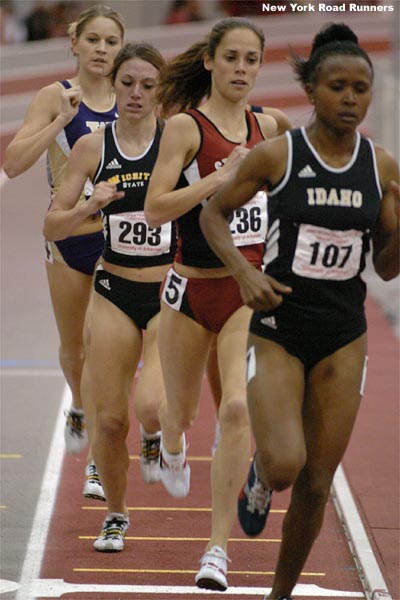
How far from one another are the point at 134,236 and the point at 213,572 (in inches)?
64.2

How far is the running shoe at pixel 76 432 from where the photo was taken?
24.5ft

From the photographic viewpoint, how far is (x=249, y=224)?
5.82m

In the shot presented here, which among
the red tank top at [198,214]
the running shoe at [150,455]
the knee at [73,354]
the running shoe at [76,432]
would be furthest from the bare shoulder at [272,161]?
the running shoe at [76,432]

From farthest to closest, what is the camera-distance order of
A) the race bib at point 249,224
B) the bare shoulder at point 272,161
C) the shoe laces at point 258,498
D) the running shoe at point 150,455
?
the running shoe at point 150,455, the race bib at point 249,224, the shoe laces at point 258,498, the bare shoulder at point 272,161

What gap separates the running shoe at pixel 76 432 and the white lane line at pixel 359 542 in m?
1.44

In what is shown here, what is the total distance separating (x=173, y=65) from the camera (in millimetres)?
6074

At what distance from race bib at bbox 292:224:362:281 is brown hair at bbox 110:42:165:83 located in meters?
1.82

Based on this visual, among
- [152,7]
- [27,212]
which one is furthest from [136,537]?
[152,7]

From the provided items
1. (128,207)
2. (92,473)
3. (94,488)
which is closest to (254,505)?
(128,207)

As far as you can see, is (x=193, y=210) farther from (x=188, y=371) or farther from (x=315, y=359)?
(x=315, y=359)

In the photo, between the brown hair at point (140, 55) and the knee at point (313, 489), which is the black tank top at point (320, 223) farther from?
the brown hair at point (140, 55)

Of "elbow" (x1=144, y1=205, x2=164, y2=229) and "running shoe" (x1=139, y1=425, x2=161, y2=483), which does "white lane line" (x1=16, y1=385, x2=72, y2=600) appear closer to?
"running shoe" (x1=139, y1=425, x2=161, y2=483)

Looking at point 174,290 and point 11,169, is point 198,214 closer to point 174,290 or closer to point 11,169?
point 174,290

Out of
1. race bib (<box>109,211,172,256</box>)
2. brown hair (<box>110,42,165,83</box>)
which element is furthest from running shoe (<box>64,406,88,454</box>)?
brown hair (<box>110,42,165,83</box>)
